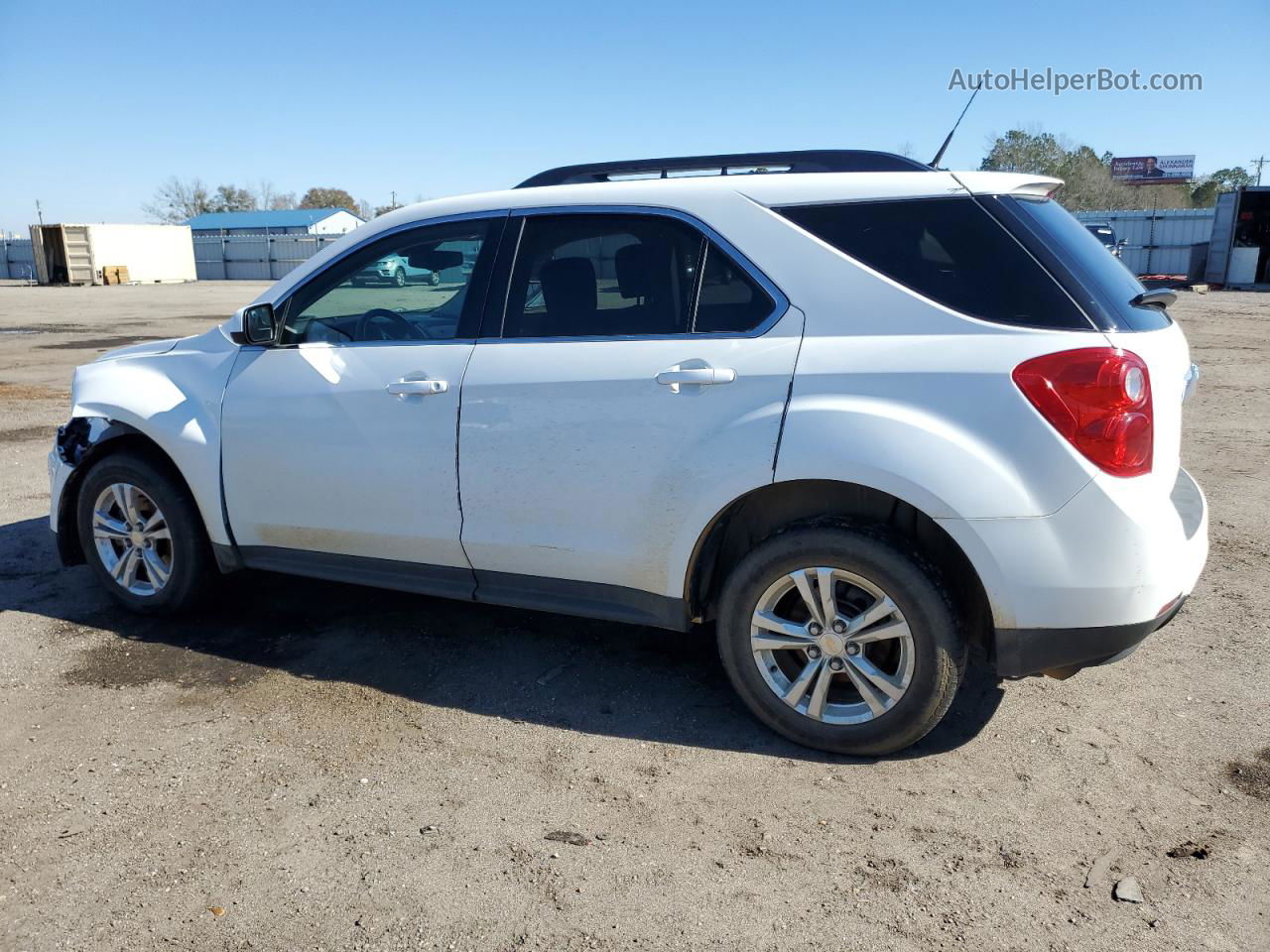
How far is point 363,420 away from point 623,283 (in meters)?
1.20

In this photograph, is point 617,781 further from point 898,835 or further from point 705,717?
point 898,835

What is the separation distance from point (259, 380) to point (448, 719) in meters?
1.69

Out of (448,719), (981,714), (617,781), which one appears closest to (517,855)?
(617,781)

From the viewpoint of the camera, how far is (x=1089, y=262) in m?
3.35

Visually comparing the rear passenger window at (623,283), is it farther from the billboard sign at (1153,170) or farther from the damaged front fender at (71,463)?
the billboard sign at (1153,170)

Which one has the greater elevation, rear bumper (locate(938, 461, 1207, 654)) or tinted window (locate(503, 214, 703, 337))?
tinted window (locate(503, 214, 703, 337))

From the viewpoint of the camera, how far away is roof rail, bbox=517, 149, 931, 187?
376cm

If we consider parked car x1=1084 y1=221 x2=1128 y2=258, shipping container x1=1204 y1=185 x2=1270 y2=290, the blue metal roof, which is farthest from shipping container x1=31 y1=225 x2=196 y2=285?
shipping container x1=1204 y1=185 x2=1270 y2=290

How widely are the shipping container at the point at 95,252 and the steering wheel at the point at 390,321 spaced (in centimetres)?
4942

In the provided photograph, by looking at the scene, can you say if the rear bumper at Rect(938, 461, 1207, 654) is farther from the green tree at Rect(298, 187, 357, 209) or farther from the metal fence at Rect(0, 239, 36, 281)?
the green tree at Rect(298, 187, 357, 209)

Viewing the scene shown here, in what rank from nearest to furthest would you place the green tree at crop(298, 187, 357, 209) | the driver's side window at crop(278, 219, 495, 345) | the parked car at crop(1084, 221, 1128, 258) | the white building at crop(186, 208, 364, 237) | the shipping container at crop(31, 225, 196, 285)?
the driver's side window at crop(278, 219, 495, 345)
the parked car at crop(1084, 221, 1128, 258)
the shipping container at crop(31, 225, 196, 285)
the white building at crop(186, 208, 364, 237)
the green tree at crop(298, 187, 357, 209)

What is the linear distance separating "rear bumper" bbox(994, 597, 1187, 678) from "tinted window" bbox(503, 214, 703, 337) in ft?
4.96

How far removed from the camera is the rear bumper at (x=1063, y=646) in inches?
126

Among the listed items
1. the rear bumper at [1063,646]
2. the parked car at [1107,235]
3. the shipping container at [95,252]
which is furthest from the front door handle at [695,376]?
the shipping container at [95,252]
